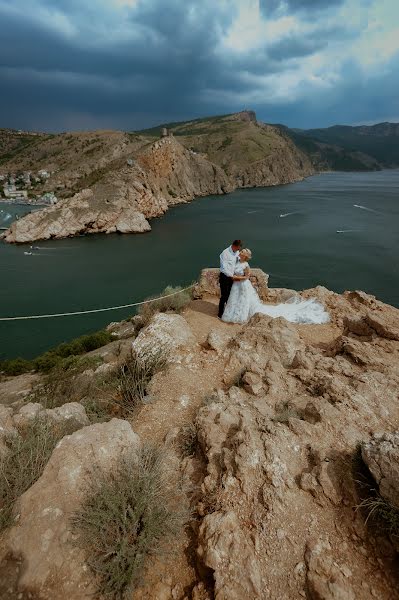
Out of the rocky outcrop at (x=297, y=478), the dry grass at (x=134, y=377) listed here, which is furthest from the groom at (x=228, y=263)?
the rocky outcrop at (x=297, y=478)

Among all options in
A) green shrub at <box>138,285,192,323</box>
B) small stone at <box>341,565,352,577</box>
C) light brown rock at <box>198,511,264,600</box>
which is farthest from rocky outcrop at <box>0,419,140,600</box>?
green shrub at <box>138,285,192,323</box>

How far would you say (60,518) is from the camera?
2.85 m

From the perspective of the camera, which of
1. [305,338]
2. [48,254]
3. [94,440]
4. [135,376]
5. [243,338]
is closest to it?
[94,440]

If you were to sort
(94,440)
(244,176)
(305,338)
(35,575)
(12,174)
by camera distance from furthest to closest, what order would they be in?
(244,176)
(12,174)
(305,338)
(94,440)
(35,575)

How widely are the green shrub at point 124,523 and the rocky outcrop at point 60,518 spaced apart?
0.10 metres

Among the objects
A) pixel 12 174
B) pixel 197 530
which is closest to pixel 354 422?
pixel 197 530

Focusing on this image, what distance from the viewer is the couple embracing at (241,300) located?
758 cm

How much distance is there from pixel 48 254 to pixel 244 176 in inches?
3891

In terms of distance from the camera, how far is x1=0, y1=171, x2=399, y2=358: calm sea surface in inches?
1082

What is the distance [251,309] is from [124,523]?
5.82m

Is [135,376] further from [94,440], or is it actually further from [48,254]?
[48,254]

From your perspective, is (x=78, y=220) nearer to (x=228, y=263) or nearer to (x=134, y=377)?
(x=228, y=263)

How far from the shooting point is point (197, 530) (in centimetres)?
301

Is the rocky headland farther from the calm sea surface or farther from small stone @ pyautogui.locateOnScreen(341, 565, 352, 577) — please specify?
the calm sea surface
